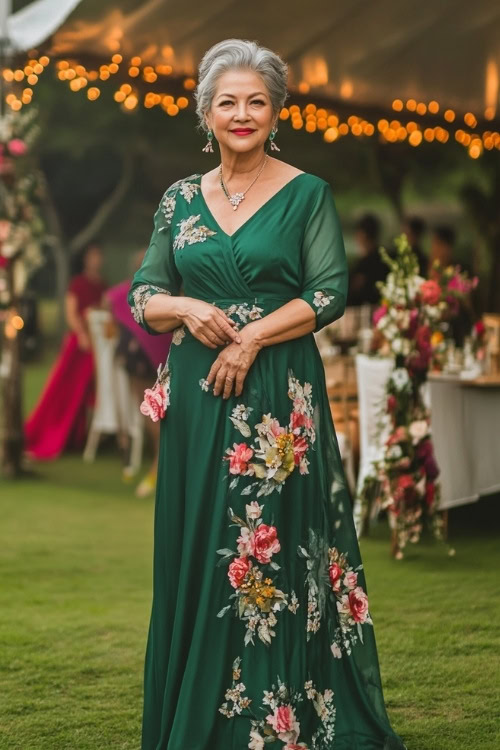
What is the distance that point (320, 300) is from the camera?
314 centimetres

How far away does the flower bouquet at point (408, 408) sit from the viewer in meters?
5.98

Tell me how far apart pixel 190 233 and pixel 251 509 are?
71 cm

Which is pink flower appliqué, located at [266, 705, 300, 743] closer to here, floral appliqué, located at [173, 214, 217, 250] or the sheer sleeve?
the sheer sleeve

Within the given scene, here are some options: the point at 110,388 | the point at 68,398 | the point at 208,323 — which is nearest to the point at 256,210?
the point at 208,323

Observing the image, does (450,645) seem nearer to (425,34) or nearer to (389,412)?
(389,412)

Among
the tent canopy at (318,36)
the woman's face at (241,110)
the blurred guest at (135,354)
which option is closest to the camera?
the woman's face at (241,110)

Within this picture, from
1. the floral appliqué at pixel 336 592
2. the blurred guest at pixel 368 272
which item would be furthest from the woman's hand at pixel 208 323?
the blurred guest at pixel 368 272

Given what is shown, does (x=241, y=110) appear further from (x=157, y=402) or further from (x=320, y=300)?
(x=157, y=402)

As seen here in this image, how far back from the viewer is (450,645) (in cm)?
460

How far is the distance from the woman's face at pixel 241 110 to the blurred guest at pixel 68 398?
7.42 meters

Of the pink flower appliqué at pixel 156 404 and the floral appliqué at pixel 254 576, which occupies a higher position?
the pink flower appliqué at pixel 156 404

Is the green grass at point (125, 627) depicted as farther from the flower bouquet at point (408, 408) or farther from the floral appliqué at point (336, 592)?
the floral appliqué at point (336, 592)

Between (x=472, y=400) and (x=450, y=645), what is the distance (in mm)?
2209

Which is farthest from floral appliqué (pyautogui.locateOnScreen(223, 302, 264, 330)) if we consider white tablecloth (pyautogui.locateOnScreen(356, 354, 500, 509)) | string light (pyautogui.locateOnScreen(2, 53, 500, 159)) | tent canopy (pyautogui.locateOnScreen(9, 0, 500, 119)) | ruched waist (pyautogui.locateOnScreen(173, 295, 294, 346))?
string light (pyautogui.locateOnScreen(2, 53, 500, 159))
